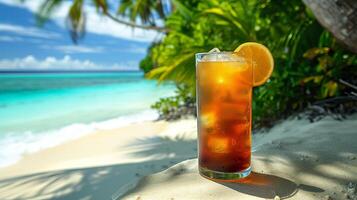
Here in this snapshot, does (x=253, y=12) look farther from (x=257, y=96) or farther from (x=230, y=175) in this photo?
(x=230, y=175)

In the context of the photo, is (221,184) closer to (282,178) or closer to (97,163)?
(282,178)

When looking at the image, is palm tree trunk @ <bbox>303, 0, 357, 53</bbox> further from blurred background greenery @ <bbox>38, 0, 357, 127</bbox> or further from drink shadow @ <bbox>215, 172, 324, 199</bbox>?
drink shadow @ <bbox>215, 172, 324, 199</bbox>

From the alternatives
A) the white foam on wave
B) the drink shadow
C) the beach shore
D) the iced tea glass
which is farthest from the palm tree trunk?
the white foam on wave

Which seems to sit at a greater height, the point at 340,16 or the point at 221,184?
the point at 340,16

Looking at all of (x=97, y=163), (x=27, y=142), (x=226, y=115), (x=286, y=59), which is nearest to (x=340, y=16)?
(x=226, y=115)

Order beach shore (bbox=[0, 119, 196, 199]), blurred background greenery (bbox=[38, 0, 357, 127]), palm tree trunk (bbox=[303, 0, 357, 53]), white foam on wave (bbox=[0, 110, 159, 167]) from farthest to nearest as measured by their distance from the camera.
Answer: white foam on wave (bbox=[0, 110, 159, 167]) → blurred background greenery (bbox=[38, 0, 357, 127]) → beach shore (bbox=[0, 119, 196, 199]) → palm tree trunk (bbox=[303, 0, 357, 53])

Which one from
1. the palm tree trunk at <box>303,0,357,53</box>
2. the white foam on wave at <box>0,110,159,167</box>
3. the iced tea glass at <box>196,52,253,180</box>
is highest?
the palm tree trunk at <box>303,0,357,53</box>

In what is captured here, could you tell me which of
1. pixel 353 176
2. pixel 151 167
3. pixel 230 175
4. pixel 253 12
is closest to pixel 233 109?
pixel 230 175
